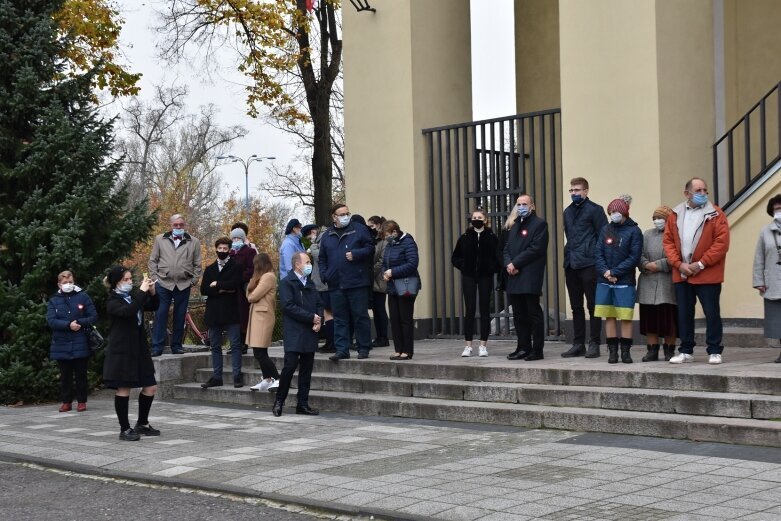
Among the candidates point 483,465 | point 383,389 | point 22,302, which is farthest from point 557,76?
point 483,465

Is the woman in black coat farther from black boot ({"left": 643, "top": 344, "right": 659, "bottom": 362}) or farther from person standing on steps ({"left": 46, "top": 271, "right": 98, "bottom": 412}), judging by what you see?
black boot ({"left": 643, "top": 344, "right": 659, "bottom": 362})

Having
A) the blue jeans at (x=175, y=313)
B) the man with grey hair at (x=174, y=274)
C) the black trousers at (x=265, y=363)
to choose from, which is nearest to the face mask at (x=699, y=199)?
the black trousers at (x=265, y=363)

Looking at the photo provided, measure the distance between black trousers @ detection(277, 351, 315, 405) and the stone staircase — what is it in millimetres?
491

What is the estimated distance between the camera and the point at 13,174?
14.7 metres

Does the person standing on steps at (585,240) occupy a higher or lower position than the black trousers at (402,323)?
higher

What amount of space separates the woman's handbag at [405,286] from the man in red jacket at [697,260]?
3197 mm

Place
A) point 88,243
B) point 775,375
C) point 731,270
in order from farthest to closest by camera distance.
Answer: point 88,243 → point 731,270 → point 775,375

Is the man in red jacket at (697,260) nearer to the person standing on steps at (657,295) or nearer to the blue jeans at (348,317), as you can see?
the person standing on steps at (657,295)

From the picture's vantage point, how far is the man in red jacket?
10.3m

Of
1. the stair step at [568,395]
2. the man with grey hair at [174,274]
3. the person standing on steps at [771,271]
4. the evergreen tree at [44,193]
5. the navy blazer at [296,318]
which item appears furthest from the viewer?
the man with grey hair at [174,274]

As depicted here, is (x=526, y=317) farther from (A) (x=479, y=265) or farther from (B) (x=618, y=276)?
(B) (x=618, y=276)

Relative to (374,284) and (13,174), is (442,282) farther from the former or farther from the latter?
(13,174)

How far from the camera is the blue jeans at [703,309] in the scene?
33.9ft

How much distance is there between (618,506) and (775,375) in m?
3.21
